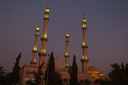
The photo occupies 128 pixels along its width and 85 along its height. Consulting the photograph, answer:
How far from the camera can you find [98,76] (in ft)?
184

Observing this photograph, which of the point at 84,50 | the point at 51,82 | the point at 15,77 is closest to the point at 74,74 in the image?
the point at 51,82

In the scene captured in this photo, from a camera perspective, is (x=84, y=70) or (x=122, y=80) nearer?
(x=122, y=80)

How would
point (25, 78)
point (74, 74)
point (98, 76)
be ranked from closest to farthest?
point (74, 74)
point (25, 78)
point (98, 76)

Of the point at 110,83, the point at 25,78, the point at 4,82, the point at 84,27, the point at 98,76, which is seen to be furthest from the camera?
the point at 98,76

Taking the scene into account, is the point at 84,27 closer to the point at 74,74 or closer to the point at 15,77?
the point at 74,74

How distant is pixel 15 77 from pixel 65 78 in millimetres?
17789

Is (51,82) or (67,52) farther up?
(67,52)

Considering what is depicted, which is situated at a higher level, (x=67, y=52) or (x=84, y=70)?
(x=67, y=52)

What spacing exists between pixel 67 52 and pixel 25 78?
84.0ft

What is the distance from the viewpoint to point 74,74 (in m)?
29.3

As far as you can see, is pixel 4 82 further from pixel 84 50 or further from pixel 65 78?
pixel 84 50

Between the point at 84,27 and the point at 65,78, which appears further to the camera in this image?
the point at 84,27

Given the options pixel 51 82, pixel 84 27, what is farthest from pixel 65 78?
pixel 84 27

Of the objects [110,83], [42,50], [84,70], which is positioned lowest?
[110,83]
